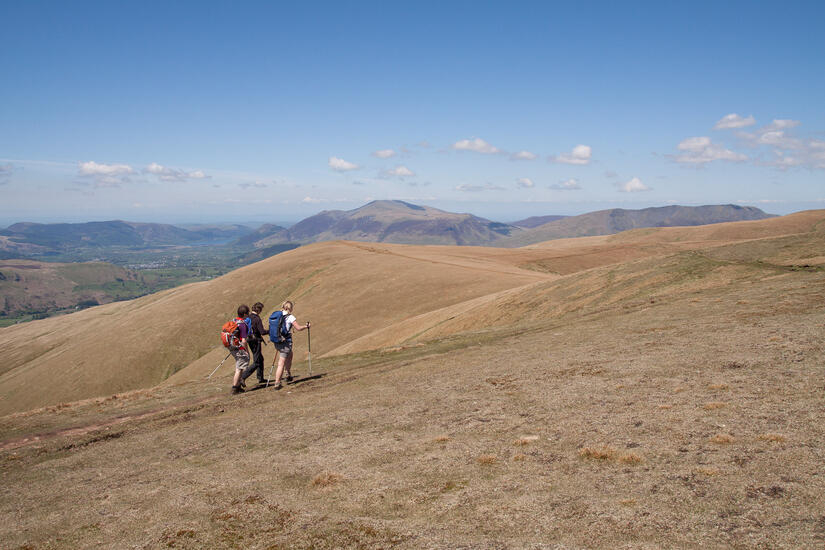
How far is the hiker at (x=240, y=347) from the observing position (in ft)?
72.7

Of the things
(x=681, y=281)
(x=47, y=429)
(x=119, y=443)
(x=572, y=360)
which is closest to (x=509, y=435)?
(x=572, y=360)

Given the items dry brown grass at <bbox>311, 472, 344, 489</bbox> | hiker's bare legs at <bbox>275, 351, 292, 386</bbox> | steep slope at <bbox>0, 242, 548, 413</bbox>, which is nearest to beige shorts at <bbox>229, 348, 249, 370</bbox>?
hiker's bare legs at <bbox>275, 351, 292, 386</bbox>

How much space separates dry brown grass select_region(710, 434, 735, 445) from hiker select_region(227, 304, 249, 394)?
1859 centimetres

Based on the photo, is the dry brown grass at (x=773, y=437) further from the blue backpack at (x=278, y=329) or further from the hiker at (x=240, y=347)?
the hiker at (x=240, y=347)

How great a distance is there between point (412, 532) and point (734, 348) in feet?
50.1

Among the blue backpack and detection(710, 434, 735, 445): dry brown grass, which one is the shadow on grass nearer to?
the blue backpack

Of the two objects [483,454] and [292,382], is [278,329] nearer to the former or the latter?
A: [292,382]

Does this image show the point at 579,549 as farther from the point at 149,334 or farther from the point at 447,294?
the point at 149,334

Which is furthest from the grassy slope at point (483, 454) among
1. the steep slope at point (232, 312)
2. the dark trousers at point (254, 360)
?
the steep slope at point (232, 312)

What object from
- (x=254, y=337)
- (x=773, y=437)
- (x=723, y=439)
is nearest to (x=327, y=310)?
(x=254, y=337)

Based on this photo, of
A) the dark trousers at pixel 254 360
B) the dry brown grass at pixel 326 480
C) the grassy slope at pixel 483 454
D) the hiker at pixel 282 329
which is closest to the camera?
the grassy slope at pixel 483 454

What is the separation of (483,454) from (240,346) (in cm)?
1454

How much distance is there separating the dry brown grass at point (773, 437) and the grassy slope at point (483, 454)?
0.05 meters

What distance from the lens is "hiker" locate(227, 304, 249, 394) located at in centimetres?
2216
